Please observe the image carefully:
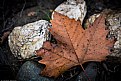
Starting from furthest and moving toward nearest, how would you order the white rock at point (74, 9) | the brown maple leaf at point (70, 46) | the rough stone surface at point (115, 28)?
the white rock at point (74, 9) < the rough stone surface at point (115, 28) < the brown maple leaf at point (70, 46)

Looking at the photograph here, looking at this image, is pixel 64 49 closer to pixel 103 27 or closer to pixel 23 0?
pixel 103 27

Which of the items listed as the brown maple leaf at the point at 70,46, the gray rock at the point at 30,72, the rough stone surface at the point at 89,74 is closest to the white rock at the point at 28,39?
the gray rock at the point at 30,72

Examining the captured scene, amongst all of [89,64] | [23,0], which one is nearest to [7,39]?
[23,0]

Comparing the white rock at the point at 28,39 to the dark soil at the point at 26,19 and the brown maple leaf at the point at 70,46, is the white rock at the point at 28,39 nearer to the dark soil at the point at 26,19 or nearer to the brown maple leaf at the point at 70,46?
the dark soil at the point at 26,19

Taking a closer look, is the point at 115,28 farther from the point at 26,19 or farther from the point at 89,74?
the point at 26,19

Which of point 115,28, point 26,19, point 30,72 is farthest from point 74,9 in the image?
point 30,72
